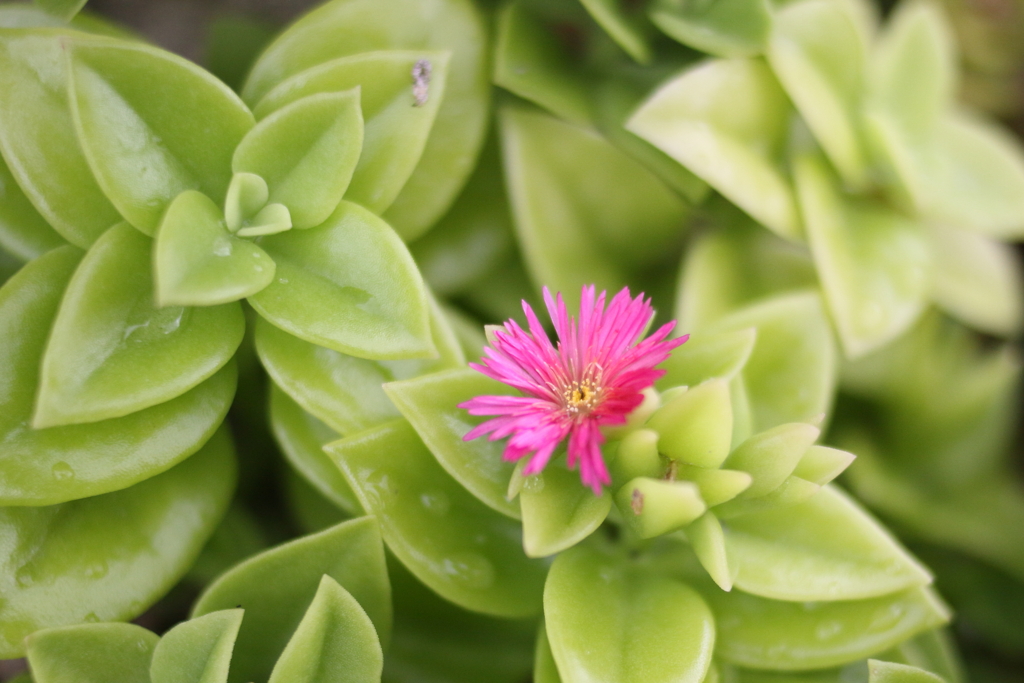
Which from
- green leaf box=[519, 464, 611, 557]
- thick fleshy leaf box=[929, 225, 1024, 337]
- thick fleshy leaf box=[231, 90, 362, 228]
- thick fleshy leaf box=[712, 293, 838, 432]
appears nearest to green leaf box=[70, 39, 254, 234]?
thick fleshy leaf box=[231, 90, 362, 228]

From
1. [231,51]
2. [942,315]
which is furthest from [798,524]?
[231,51]

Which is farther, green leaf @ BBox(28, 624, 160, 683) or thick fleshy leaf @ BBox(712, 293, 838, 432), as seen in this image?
thick fleshy leaf @ BBox(712, 293, 838, 432)

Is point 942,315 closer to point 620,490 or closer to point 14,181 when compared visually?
point 620,490

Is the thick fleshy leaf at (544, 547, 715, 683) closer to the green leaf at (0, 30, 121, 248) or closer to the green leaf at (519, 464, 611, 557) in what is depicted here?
the green leaf at (519, 464, 611, 557)

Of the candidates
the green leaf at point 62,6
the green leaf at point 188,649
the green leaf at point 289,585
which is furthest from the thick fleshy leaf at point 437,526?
the green leaf at point 62,6

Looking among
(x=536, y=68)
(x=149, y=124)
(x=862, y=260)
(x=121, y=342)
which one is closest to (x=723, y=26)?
(x=536, y=68)

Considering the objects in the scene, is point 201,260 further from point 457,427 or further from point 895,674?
point 895,674
